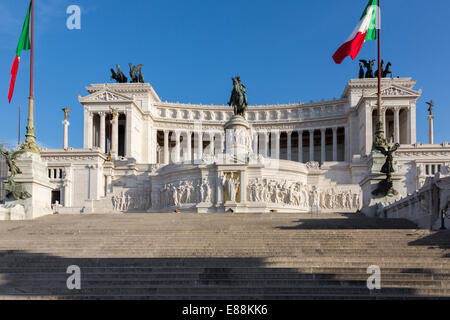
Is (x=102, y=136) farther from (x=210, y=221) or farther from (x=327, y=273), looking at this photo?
(x=327, y=273)

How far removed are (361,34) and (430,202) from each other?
34.2 feet

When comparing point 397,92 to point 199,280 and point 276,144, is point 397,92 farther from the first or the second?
point 199,280

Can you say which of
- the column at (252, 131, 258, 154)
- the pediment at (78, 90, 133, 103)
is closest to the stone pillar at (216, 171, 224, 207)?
the pediment at (78, 90, 133, 103)

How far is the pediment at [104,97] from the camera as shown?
63.8m

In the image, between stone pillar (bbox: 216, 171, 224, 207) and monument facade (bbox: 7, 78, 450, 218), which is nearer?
stone pillar (bbox: 216, 171, 224, 207)

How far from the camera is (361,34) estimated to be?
24359mm

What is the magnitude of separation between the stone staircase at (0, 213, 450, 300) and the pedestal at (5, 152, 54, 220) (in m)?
4.41

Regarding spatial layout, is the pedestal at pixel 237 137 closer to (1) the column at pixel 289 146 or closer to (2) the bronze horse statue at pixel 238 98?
(2) the bronze horse statue at pixel 238 98

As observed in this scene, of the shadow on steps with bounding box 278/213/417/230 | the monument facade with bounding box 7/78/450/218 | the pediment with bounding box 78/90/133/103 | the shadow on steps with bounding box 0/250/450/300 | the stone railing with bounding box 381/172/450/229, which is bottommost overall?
the shadow on steps with bounding box 0/250/450/300

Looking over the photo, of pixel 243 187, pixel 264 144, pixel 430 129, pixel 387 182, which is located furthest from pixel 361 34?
pixel 264 144

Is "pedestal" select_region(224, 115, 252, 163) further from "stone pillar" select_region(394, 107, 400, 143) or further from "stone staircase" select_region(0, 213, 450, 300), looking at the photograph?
"stone pillar" select_region(394, 107, 400, 143)

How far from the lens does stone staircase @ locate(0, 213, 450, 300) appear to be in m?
11.3

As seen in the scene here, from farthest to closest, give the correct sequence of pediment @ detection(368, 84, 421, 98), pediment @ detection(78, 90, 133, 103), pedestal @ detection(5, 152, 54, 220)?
pediment @ detection(78, 90, 133, 103) → pediment @ detection(368, 84, 421, 98) → pedestal @ detection(5, 152, 54, 220)
